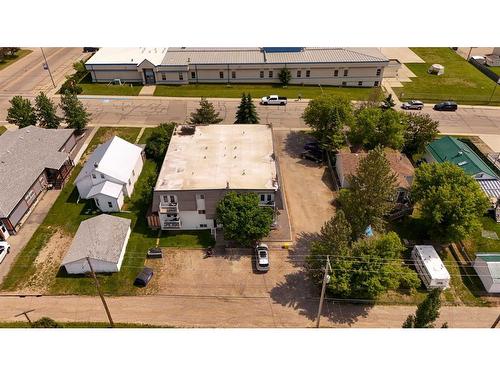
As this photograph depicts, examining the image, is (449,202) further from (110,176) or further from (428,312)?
(110,176)

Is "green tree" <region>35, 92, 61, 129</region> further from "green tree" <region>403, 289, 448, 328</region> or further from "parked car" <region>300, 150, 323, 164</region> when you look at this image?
"green tree" <region>403, 289, 448, 328</region>

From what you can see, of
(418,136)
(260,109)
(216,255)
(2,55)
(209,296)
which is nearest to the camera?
(209,296)

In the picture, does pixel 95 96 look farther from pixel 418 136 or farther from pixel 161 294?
pixel 418 136

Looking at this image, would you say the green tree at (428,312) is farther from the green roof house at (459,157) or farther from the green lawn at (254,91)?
the green lawn at (254,91)

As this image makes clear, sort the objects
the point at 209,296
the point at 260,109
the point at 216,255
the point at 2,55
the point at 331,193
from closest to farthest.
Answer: the point at 209,296 → the point at 216,255 → the point at 331,193 → the point at 260,109 → the point at 2,55

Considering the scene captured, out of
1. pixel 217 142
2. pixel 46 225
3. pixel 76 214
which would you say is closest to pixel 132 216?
pixel 76 214

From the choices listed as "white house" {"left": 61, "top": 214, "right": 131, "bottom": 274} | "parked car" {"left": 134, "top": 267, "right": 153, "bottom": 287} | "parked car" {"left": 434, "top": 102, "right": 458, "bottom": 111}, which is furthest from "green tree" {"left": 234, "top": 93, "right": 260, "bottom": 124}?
"parked car" {"left": 434, "top": 102, "right": 458, "bottom": 111}
